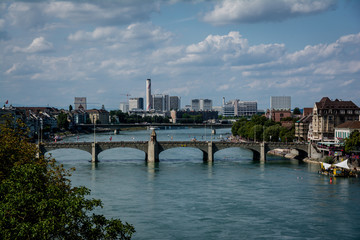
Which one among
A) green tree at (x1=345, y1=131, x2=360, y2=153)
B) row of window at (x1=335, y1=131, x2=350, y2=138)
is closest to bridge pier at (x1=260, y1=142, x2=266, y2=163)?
row of window at (x1=335, y1=131, x2=350, y2=138)

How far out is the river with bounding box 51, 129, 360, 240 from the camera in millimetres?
41938

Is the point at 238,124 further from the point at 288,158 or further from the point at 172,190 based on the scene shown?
the point at 172,190

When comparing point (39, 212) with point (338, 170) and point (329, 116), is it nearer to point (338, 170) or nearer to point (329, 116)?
point (338, 170)

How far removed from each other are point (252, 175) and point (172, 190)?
15650mm

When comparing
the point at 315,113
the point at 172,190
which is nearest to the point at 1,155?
the point at 172,190

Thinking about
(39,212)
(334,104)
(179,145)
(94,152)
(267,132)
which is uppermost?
(334,104)

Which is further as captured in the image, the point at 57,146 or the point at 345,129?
the point at 345,129

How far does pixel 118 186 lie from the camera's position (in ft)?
203

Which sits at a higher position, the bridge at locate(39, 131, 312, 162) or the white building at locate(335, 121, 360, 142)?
the white building at locate(335, 121, 360, 142)

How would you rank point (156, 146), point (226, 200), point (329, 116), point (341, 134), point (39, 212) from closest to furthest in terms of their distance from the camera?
point (39, 212)
point (226, 200)
point (156, 146)
point (341, 134)
point (329, 116)

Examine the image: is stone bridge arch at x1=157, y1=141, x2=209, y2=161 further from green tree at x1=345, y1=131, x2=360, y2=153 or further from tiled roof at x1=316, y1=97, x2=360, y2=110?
tiled roof at x1=316, y1=97, x2=360, y2=110

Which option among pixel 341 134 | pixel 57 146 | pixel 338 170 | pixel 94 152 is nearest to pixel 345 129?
pixel 341 134

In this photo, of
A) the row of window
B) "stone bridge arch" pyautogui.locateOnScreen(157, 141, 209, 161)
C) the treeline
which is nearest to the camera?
"stone bridge arch" pyautogui.locateOnScreen(157, 141, 209, 161)

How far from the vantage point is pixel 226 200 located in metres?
53.3
